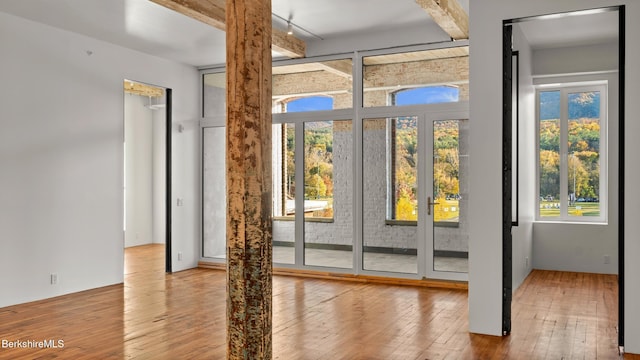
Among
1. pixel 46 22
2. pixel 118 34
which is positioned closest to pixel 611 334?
pixel 118 34

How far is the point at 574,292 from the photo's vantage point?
6.53m

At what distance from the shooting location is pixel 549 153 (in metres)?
8.22

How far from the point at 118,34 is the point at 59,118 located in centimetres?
123

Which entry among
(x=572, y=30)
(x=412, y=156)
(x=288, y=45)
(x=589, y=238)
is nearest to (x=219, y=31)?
(x=288, y=45)

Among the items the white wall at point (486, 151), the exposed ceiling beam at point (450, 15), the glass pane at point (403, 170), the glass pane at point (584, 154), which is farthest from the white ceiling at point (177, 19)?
the glass pane at point (584, 154)

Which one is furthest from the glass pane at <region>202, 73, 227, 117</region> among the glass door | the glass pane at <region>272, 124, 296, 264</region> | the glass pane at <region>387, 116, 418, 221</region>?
the glass door

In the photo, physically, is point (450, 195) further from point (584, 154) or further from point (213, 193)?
point (213, 193)

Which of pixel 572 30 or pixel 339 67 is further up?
pixel 572 30

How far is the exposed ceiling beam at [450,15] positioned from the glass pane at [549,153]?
2.34 metres

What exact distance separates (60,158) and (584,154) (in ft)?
23.1

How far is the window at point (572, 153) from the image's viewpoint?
7.97 meters

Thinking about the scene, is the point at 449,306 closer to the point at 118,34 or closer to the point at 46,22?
the point at 118,34

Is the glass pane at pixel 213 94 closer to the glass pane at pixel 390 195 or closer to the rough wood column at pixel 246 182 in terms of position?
the glass pane at pixel 390 195

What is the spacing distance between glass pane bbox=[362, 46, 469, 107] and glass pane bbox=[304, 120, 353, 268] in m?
0.63
